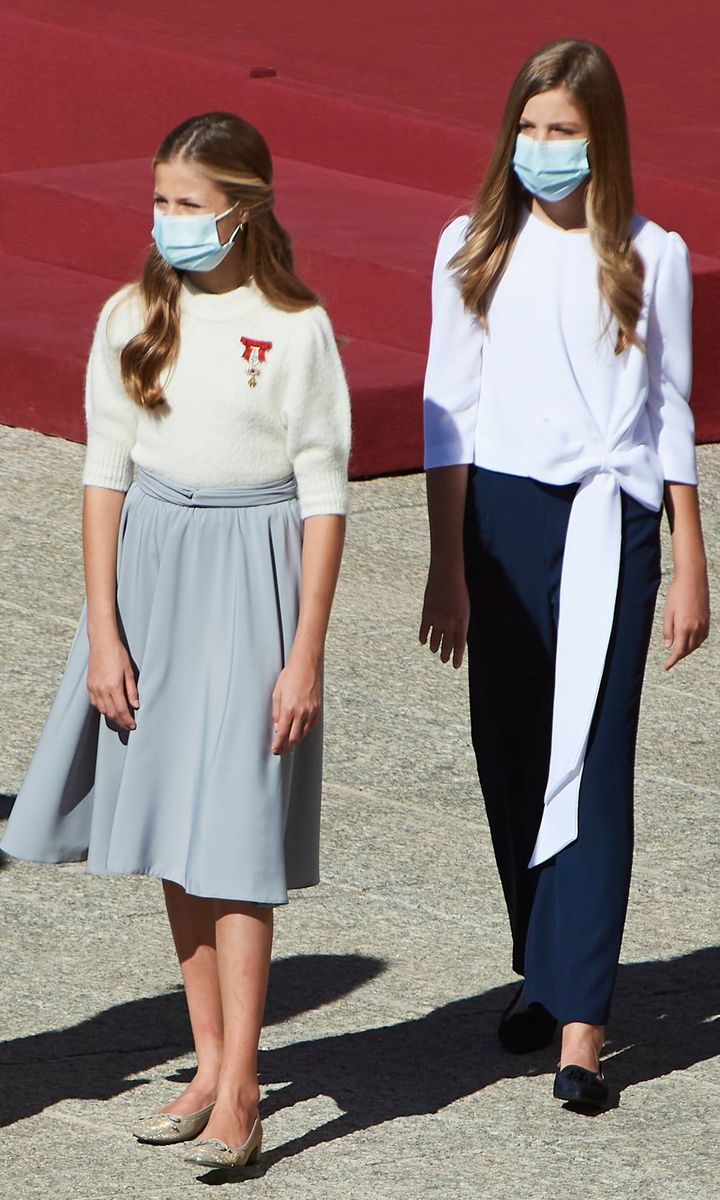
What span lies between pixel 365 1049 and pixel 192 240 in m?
1.61

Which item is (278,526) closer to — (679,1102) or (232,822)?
(232,822)

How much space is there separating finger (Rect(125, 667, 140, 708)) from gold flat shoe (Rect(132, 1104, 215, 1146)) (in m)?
0.70

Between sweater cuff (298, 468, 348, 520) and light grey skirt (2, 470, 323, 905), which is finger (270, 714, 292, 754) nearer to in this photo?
light grey skirt (2, 470, 323, 905)

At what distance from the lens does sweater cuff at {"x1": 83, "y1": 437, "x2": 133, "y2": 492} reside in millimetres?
3682

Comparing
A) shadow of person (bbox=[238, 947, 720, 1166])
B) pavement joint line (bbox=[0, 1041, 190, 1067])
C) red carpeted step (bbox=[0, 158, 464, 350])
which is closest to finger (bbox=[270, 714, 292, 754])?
shadow of person (bbox=[238, 947, 720, 1166])

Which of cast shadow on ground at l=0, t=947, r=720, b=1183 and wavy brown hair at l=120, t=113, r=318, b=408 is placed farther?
cast shadow on ground at l=0, t=947, r=720, b=1183

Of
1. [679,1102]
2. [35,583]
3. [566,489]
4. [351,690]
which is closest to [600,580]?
[566,489]

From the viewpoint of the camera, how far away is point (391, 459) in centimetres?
862

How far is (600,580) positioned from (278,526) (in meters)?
0.69

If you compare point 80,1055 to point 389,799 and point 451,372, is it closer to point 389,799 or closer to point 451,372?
point 451,372

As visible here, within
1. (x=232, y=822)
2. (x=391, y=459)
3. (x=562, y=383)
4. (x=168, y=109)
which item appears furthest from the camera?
(x=168, y=109)

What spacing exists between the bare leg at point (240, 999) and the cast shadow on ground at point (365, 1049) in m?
0.14

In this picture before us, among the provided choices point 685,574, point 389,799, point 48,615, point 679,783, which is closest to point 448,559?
point 685,574

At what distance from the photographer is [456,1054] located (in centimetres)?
420
